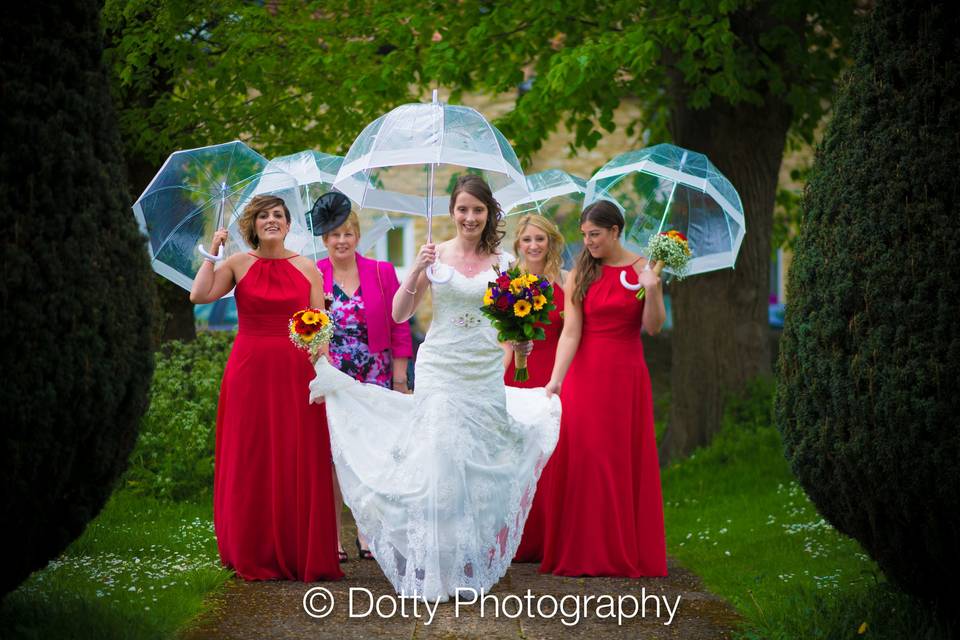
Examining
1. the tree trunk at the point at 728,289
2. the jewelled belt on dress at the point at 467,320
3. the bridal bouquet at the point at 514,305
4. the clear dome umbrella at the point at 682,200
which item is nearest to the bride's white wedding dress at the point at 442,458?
the jewelled belt on dress at the point at 467,320

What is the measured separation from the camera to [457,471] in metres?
6.58

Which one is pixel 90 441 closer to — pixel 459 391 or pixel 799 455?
pixel 459 391

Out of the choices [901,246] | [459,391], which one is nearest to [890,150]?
[901,246]

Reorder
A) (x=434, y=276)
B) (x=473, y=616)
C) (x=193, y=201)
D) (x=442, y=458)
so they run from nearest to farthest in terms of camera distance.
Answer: (x=473, y=616)
(x=442, y=458)
(x=434, y=276)
(x=193, y=201)

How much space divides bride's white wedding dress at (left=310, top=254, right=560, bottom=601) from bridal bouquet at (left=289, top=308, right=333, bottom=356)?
0.24 metres

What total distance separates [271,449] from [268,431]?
111mm

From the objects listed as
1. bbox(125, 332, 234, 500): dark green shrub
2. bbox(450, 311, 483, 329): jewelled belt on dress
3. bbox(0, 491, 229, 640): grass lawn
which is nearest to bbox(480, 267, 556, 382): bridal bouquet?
bbox(450, 311, 483, 329): jewelled belt on dress

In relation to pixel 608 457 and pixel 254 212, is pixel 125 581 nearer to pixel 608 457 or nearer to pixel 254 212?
pixel 254 212

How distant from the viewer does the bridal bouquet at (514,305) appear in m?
6.62

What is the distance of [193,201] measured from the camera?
757 centimetres

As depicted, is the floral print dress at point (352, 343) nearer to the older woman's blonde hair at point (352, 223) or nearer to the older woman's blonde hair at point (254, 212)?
the older woman's blonde hair at point (352, 223)

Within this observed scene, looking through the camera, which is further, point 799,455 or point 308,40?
point 308,40

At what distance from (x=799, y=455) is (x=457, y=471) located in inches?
72.8

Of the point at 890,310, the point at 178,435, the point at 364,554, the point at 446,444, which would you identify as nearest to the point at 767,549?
the point at 364,554
